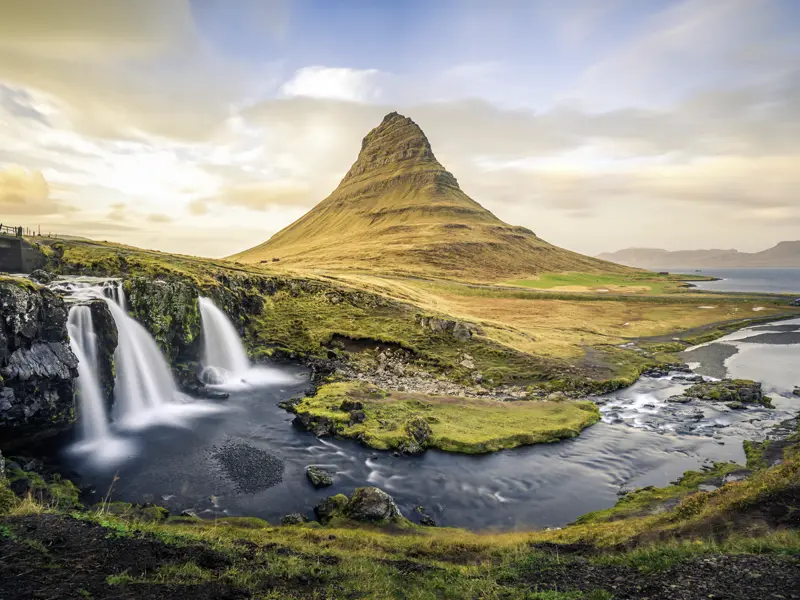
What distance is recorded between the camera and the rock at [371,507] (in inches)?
902

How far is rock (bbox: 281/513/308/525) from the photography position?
22.7 m

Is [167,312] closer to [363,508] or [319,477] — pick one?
[319,477]

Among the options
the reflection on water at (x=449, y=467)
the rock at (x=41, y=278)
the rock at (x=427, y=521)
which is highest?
the rock at (x=41, y=278)

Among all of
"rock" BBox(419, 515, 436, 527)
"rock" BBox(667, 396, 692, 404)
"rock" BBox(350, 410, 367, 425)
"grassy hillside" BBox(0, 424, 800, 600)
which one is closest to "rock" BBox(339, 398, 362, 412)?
"rock" BBox(350, 410, 367, 425)

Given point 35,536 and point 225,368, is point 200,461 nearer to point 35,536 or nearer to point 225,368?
point 35,536

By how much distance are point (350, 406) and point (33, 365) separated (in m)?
23.9

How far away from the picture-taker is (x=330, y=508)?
23984 millimetres

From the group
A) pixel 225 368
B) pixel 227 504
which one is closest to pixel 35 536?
pixel 227 504

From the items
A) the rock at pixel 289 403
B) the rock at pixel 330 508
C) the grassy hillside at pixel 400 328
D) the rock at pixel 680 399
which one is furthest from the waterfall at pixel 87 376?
the rock at pixel 680 399

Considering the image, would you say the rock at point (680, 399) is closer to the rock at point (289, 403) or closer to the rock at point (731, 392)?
the rock at point (731, 392)

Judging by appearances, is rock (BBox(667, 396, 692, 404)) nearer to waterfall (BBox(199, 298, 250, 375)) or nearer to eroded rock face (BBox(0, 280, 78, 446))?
waterfall (BBox(199, 298, 250, 375))

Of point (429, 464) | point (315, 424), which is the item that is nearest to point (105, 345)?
point (315, 424)

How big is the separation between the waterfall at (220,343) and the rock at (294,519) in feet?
106

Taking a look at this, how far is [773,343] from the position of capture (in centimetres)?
7769
